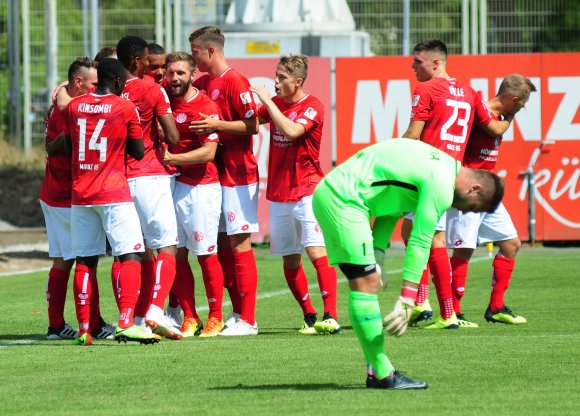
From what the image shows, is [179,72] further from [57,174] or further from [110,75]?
[57,174]

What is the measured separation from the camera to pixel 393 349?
9.62 metres

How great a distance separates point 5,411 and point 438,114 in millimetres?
5147

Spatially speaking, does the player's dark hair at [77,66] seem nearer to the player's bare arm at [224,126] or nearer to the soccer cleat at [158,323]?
the player's bare arm at [224,126]

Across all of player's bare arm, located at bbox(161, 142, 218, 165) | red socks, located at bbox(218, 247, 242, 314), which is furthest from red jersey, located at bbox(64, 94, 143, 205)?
red socks, located at bbox(218, 247, 242, 314)

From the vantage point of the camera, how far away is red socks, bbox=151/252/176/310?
10367mm

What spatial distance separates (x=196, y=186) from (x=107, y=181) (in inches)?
45.3

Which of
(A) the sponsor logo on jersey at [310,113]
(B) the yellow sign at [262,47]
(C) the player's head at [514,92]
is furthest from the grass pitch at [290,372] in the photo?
(B) the yellow sign at [262,47]

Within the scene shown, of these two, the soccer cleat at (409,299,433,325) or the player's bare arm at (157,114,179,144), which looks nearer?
the player's bare arm at (157,114,179,144)

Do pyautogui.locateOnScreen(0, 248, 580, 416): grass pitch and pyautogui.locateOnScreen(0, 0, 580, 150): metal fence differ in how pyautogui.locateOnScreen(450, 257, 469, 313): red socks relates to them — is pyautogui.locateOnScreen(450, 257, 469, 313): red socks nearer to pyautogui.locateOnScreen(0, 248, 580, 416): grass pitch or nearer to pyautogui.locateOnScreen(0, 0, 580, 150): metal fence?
pyautogui.locateOnScreen(0, 248, 580, 416): grass pitch

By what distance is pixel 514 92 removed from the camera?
461 inches

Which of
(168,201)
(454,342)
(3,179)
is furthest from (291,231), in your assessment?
(3,179)

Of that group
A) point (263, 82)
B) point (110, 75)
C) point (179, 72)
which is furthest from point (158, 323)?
Answer: point (263, 82)

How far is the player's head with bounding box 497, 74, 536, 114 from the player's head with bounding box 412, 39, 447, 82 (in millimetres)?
591

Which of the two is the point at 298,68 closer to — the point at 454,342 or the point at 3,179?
the point at 454,342
